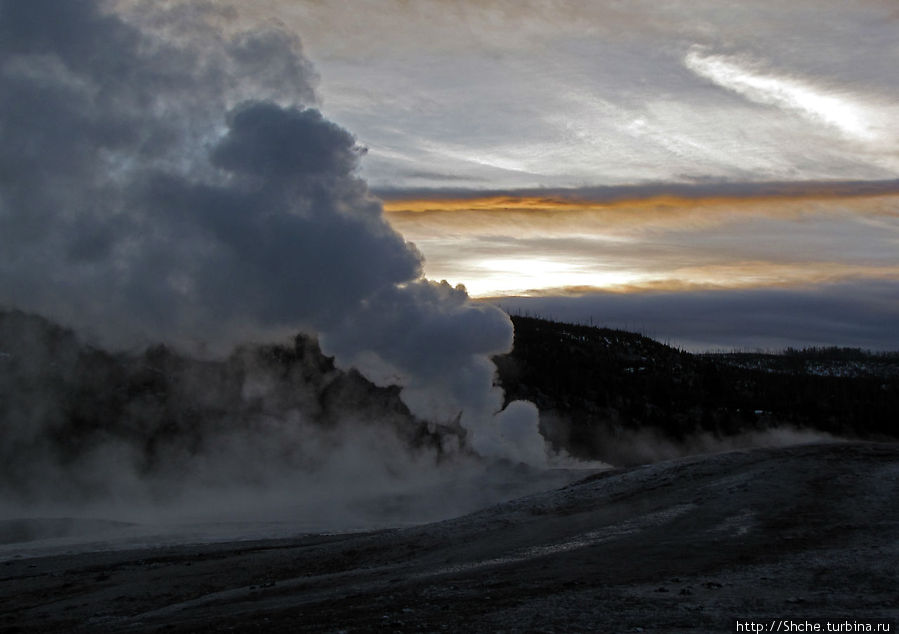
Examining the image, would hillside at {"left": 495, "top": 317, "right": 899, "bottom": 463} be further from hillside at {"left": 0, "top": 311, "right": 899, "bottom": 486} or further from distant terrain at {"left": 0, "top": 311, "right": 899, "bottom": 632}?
distant terrain at {"left": 0, "top": 311, "right": 899, "bottom": 632}

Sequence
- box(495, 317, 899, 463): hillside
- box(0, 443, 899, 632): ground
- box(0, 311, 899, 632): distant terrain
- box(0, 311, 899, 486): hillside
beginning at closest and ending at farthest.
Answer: box(0, 443, 899, 632): ground, box(0, 311, 899, 632): distant terrain, box(0, 311, 899, 486): hillside, box(495, 317, 899, 463): hillside

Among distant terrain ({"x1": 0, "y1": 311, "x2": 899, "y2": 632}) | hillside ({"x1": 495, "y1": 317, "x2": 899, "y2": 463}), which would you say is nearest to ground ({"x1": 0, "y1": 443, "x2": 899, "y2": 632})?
distant terrain ({"x1": 0, "y1": 311, "x2": 899, "y2": 632})

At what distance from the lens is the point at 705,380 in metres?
126

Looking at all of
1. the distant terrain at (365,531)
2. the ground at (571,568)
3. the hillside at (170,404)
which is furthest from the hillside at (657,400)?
the ground at (571,568)

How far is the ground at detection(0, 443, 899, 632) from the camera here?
15.1m

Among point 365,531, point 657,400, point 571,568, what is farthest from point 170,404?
point 657,400

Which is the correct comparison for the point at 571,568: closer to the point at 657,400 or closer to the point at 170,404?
the point at 170,404

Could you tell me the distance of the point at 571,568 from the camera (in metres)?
18.9

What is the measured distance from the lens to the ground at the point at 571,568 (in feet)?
49.5

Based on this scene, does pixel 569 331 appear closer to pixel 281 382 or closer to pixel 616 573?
pixel 281 382

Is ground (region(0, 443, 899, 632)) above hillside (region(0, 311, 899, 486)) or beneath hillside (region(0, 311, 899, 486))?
beneath

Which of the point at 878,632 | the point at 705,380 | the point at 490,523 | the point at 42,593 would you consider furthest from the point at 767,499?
the point at 705,380

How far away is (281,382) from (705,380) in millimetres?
81791

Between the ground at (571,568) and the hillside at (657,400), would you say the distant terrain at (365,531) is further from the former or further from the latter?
the hillside at (657,400)
